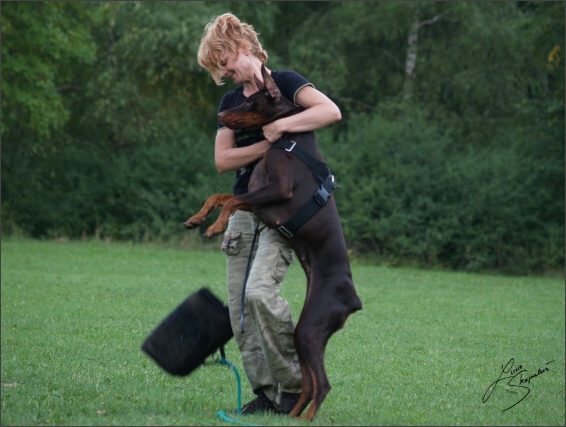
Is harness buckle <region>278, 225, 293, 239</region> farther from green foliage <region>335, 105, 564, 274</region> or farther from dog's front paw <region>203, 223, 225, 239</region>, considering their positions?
green foliage <region>335, 105, 564, 274</region>

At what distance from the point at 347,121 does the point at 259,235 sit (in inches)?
804

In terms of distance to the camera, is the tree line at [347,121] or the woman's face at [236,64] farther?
the tree line at [347,121]

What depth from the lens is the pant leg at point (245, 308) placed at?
523cm

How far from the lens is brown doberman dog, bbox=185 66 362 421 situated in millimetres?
4859

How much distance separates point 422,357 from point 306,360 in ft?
12.4

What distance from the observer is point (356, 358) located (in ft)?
26.9

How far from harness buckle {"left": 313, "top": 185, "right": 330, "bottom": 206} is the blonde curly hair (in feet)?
3.01

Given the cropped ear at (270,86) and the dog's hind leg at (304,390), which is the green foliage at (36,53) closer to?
the cropped ear at (270,86)

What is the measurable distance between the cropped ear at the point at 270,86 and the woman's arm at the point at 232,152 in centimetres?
29

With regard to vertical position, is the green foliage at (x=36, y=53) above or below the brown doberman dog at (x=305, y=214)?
below

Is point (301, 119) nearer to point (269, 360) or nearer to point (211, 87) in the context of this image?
point (269, 360)

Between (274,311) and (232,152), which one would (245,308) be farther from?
(232,152)

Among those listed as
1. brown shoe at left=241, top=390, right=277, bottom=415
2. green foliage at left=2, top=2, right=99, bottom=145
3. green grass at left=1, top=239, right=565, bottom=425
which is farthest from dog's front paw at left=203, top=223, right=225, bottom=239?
green foliage at left=2, top=2, right=99, bottom=145

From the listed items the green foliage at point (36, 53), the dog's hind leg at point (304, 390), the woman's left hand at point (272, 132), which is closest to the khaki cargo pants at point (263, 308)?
the dog's hind leg at point (304, 390)
